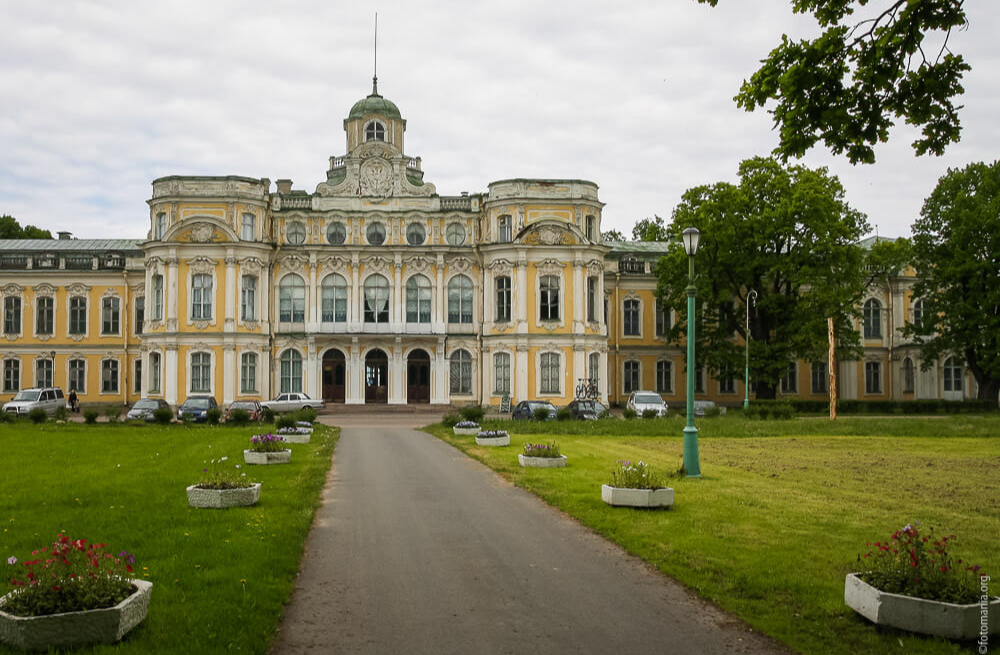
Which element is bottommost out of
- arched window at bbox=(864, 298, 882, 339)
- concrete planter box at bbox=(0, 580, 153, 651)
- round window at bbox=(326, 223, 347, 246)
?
concrete planter box at bbox=(0, 580, 153, 651)

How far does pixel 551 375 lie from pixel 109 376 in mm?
28914

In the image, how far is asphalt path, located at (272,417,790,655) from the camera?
26.1ft

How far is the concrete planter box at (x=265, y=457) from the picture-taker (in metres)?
21.3

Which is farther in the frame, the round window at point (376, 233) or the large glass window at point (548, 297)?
the round window at point (376, 233)

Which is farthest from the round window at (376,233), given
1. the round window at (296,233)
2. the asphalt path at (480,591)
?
the asphalt path at (480,591)

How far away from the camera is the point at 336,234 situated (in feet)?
184

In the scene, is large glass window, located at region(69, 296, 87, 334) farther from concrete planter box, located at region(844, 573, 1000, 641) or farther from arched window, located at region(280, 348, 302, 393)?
concrete planter box, located at region(844, 573, 1000, 641)

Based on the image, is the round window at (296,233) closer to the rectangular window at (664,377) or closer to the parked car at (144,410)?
the parked car at (144,410)

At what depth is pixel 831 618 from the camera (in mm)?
8680

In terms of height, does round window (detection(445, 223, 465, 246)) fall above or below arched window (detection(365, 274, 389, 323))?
above

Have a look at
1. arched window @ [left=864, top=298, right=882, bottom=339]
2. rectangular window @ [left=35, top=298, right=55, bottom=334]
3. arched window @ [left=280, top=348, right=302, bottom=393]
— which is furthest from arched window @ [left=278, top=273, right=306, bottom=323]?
arched window @ [left=864, top=298, right=882, bottom=339]

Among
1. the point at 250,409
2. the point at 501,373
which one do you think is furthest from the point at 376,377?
the point at 250,409

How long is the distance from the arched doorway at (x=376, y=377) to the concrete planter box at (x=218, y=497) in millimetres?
40758

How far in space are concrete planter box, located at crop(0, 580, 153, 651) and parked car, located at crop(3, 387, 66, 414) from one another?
134 ft
